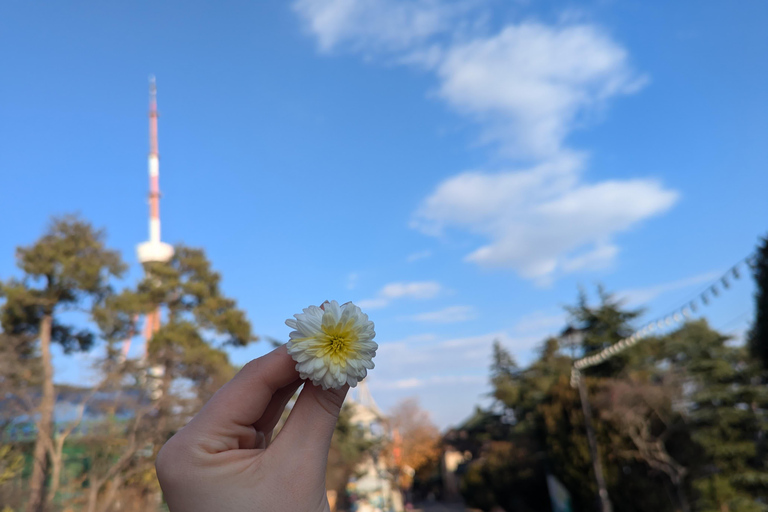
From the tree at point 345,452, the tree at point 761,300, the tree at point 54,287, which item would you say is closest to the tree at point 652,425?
the tree at point 761,300

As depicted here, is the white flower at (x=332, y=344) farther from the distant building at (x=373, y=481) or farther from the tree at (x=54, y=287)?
the distant building at (x=373, y=481)

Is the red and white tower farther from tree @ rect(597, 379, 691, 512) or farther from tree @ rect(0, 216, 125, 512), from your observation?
tree @ rect(597, 379, 691, 512)

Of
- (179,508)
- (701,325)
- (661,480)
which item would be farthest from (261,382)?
(701,325)

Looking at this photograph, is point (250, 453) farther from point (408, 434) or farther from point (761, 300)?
point (408, 434)

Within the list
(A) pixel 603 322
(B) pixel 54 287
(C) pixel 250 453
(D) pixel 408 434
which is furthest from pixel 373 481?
(C) pixel 250 453

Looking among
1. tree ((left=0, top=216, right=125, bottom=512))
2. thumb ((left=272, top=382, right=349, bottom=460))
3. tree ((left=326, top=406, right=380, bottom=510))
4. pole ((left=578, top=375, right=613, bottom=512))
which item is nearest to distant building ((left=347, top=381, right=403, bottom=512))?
tree ((left=326, top=406, right=380, bottom=510))

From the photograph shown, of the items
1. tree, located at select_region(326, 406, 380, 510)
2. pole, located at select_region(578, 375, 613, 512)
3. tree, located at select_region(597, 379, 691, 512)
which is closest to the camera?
tree, located at select_region(597, 379, 691, 512)

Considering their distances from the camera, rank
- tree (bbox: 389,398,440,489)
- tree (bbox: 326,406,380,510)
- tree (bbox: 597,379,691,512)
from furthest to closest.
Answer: tree (bbox: 389,398,440,489) → tree (bbox: 326,406,380,510) → tree (bbox: 597,379,691,512)

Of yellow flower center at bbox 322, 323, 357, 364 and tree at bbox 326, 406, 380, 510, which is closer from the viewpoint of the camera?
yellow flower center at bbox 322, 323, 357, 364
